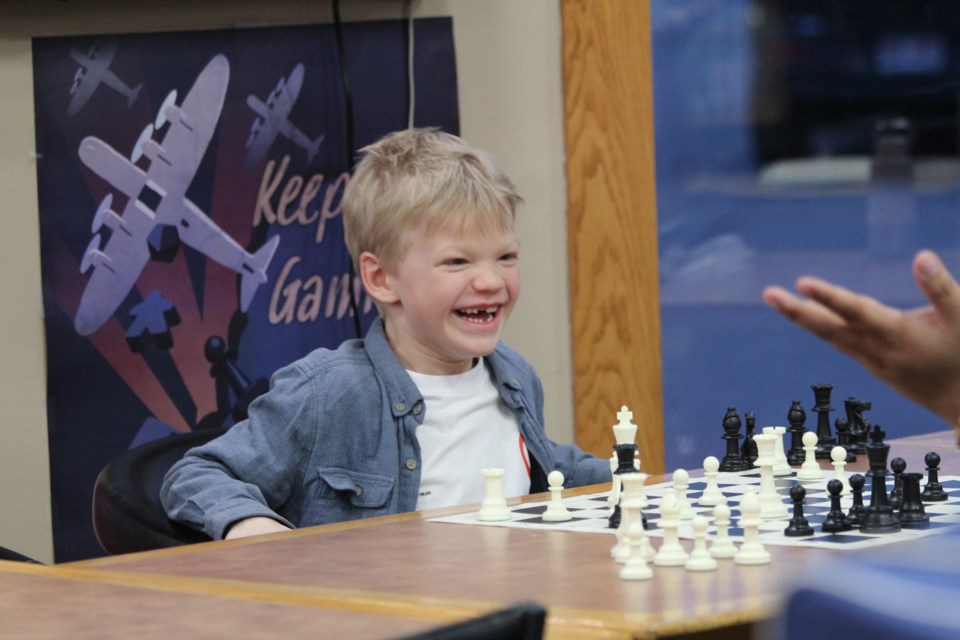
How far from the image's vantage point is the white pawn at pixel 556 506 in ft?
6.61

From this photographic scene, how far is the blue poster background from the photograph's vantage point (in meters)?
3.71

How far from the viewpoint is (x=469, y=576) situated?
1575mm

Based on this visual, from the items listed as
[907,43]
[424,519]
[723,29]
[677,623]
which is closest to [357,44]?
[723,29]

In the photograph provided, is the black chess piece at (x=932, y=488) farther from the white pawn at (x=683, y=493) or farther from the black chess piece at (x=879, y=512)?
the white pawn at (x=683, y=493)

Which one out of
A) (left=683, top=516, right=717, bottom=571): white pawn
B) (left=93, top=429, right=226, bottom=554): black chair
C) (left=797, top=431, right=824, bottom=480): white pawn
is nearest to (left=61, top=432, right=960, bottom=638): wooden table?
(left=683, top=516, right=717, bottom=571): white pawn

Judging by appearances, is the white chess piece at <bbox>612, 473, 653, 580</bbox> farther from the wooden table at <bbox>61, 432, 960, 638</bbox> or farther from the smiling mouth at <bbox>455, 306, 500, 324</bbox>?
the smiling mouth at <bbox>455, 306, 500, 324</bbox>

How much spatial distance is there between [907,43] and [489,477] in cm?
254

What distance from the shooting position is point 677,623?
1284 millimetres

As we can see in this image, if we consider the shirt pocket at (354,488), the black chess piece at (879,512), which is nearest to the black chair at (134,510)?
the shirt pocket at (354,488)

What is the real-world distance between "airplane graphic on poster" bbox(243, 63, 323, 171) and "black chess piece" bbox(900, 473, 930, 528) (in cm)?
243

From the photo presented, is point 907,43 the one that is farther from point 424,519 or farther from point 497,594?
point 497,594

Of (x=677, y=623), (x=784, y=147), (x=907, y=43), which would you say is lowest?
(x=677, y=623)

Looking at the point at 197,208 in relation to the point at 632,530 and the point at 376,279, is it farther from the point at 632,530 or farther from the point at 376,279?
the point at 632,530

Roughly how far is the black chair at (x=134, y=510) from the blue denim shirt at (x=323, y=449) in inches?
1.2
